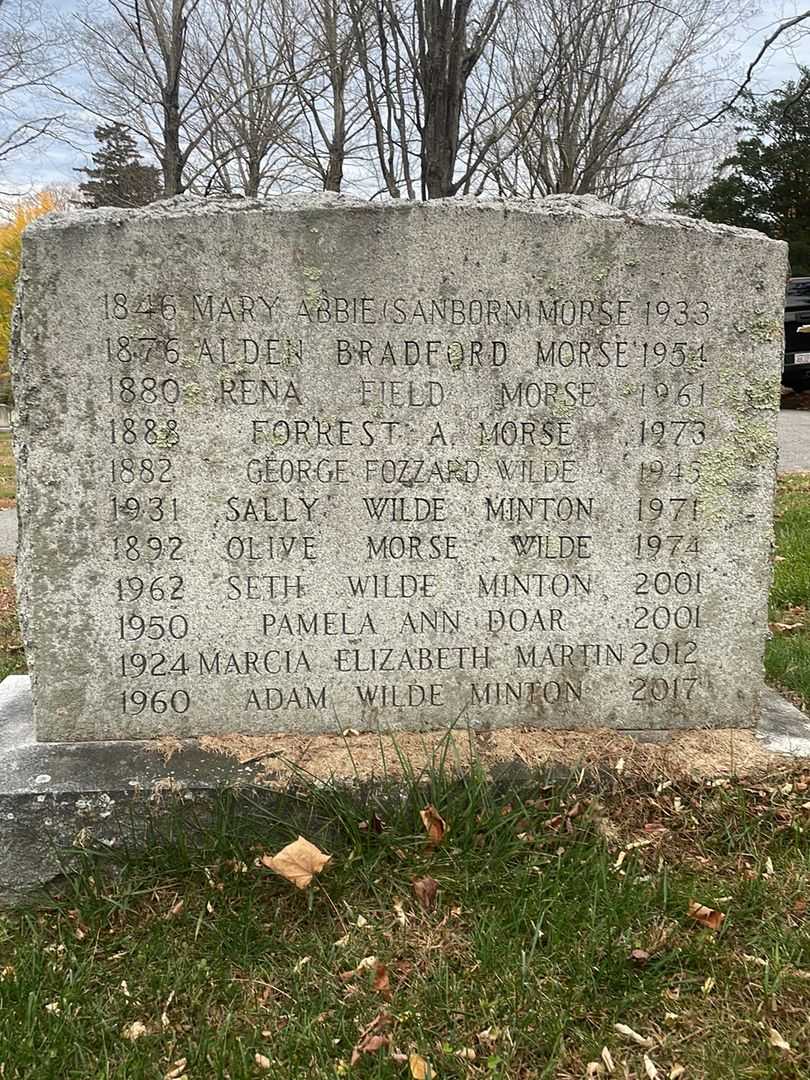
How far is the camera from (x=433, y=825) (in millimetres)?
2699

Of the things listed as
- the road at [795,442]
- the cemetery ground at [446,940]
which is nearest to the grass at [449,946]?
the cemetery ground at [446,940]

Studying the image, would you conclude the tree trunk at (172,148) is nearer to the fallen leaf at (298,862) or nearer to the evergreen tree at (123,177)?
the evergreen tree at (123,177)

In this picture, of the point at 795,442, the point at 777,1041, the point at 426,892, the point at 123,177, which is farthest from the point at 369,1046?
the point at 123,177

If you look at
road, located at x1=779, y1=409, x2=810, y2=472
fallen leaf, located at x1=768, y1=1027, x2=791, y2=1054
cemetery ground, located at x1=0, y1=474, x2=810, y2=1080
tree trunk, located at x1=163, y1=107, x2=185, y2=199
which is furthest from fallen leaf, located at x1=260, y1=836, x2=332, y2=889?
tree trunk, located at x1=163, y1=107, x2=185, y2=199

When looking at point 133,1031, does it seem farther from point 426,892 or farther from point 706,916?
point 706,916

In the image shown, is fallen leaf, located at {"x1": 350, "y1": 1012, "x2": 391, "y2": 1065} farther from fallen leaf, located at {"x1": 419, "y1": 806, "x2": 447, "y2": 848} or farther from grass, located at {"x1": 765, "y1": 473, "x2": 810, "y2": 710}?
grass, located at {"x1": 765, "y1": 473, "x2": 810, "y2": 710}

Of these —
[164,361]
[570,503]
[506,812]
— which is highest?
[164,361]

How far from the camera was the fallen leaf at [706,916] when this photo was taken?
2365mm

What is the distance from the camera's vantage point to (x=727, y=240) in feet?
9.66

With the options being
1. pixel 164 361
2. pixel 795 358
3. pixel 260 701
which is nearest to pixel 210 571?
→ pixel 260 701

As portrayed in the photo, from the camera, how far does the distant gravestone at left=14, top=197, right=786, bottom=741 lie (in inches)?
114

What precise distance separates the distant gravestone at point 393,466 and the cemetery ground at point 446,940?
1.42ft

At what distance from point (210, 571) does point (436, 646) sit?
0.84 metres

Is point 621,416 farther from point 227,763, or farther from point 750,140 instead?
point 750,140
